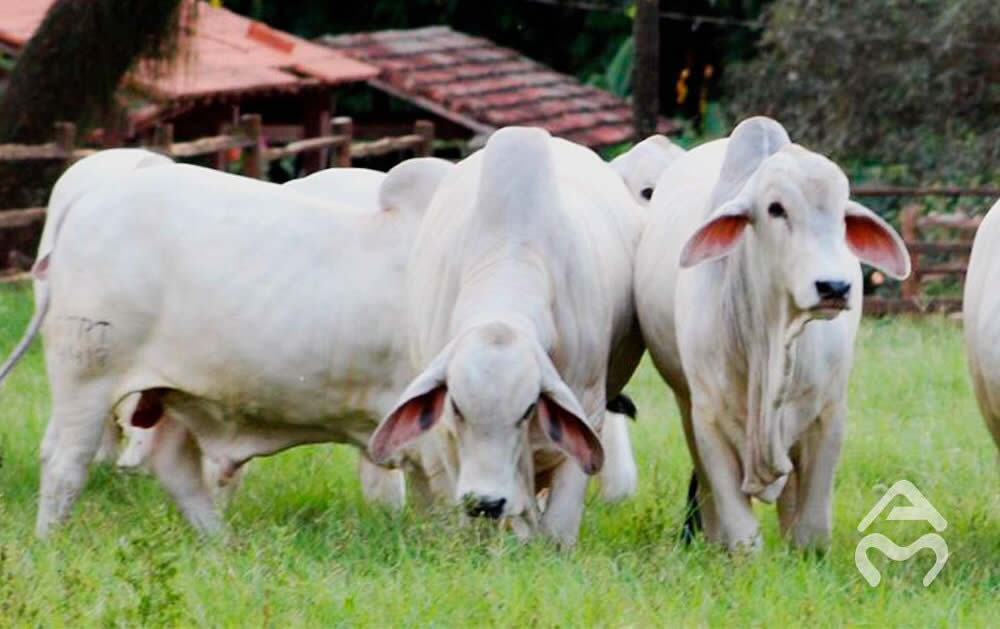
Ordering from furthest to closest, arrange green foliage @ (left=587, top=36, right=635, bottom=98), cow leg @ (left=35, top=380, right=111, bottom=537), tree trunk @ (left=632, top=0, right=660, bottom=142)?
1. green foliage @ (left=587, top=36, right=635, bottom=98)
2. tree trunk @ (left=632, top=0, right=660, bottom=142)
3. cow leg @ (left=35, top=380, right=111, bottom=537)

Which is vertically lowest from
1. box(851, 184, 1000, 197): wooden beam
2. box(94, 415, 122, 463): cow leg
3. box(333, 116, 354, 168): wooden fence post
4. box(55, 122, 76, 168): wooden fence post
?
box(333, 116, 354, 168): wooden fence post

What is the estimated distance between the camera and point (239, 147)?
19.1m

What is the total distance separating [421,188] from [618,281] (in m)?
0.78

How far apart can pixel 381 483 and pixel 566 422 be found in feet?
5.75

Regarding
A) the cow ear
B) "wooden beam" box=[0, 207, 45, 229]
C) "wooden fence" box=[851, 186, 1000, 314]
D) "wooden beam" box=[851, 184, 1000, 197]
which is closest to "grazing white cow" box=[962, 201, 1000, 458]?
the cow ear

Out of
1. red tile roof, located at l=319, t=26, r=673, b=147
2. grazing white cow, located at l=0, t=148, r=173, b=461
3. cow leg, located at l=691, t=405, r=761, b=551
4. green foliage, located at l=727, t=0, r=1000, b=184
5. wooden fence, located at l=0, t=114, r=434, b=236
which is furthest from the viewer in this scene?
red tile roof, located at l=319, t=26, r=673, b=147

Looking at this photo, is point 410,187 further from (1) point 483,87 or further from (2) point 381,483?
(1) point 483,87

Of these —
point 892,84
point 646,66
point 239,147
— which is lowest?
point 239,147

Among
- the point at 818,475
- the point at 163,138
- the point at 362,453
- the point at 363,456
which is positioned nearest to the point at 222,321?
the point at 362,453

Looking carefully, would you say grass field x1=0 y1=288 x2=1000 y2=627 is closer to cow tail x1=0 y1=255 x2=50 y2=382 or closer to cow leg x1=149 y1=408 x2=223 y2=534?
cow leg x1=149 y1=408 x2=223 y2=534

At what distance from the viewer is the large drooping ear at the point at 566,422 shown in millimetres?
7480

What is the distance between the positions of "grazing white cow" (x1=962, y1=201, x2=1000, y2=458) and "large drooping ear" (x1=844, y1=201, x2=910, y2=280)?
0.55 meters

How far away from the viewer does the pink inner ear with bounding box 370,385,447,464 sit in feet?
24.8

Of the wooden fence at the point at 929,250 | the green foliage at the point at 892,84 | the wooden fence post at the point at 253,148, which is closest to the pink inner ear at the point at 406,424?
the wooden fence at the point at 929,250
